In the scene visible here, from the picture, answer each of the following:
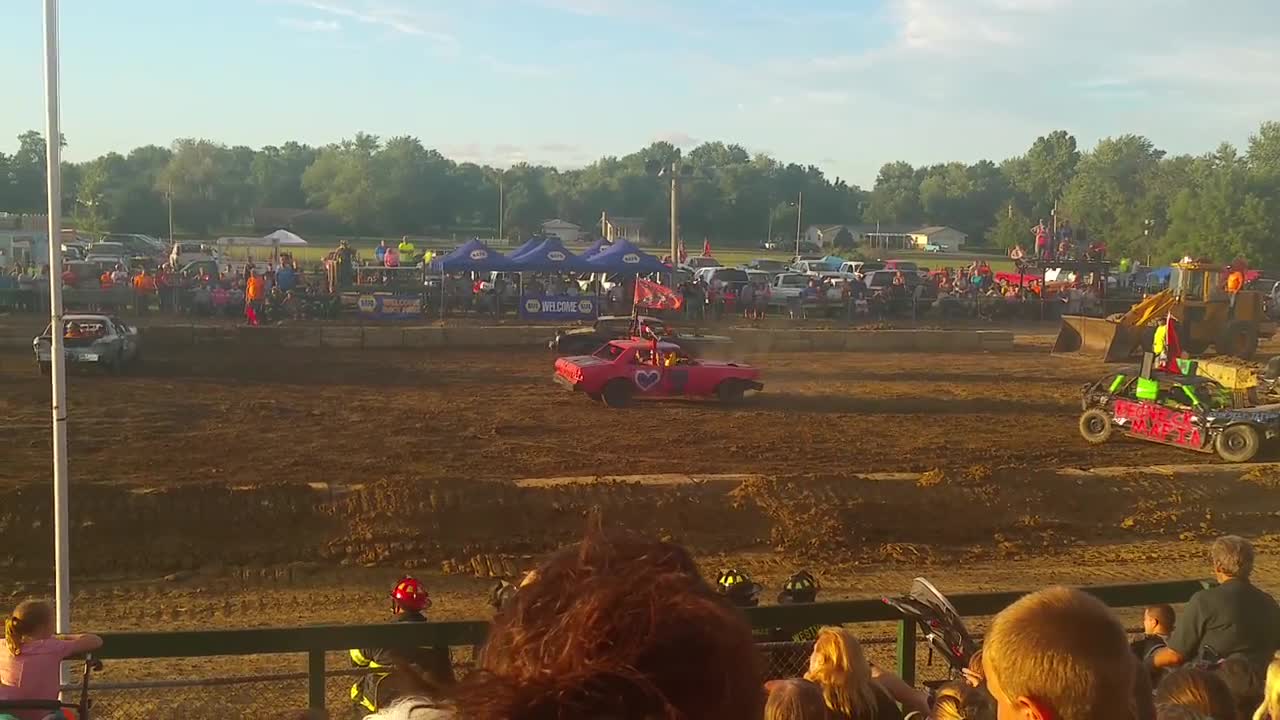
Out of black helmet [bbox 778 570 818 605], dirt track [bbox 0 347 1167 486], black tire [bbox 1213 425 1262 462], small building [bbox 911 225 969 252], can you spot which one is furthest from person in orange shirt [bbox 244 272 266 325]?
small building [bbox 911 225 969 252]

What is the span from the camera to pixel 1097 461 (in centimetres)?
1519

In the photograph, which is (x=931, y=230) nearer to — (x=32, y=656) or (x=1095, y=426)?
(x=1095, y=426)

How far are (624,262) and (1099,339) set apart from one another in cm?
1450

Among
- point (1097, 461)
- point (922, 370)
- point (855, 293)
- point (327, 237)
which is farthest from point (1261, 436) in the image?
point (327, 237)

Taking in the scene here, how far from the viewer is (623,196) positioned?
111 metres

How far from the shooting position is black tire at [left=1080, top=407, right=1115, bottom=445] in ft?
53.6

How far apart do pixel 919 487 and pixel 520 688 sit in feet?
38.7

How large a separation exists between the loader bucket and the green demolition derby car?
10.5 metres

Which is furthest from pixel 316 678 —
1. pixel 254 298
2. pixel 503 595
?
pixel 254 298

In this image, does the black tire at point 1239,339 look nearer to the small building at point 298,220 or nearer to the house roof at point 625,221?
the house roof at point 625,221

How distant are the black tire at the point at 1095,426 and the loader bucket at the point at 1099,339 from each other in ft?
36.5

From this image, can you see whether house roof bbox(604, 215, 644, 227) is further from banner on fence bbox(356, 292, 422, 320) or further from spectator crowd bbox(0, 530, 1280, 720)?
spectator crowd bbox(0, 530, 1280, 720)

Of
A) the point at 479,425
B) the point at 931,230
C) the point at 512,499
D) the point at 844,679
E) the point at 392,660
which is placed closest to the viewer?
the point at 392,660

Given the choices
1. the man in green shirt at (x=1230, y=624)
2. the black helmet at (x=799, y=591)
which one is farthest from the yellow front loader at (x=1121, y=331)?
the black helmet at (x=799, y=591)
